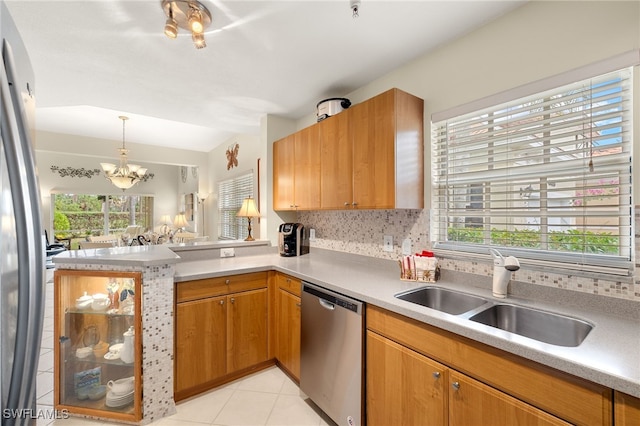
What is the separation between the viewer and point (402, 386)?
136 cm

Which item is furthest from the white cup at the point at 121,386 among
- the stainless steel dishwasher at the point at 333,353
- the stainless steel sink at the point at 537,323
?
the stainless steel sink at the point at 537,323

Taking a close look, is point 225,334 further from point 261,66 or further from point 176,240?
point 176,240

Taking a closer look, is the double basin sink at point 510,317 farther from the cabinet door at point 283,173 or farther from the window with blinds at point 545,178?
the cabinet door at point 283,173

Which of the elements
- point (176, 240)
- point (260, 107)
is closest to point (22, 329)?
point (260, 107)

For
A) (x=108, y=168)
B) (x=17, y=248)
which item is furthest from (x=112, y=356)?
(x=108, y=168)

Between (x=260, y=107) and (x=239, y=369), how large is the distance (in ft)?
7.97

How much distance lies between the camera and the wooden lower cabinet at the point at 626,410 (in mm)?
773

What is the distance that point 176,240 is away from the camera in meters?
5.42

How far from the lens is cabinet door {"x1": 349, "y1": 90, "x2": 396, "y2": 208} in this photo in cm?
180

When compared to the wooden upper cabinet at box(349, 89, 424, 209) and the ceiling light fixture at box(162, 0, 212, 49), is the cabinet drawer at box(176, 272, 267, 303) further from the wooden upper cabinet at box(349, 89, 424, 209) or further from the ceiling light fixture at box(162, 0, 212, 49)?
the ceiling light fixture at box(162, 0, 212, 49)

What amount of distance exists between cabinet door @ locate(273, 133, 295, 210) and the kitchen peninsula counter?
686mm

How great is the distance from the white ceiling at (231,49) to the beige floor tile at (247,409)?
8.06ft

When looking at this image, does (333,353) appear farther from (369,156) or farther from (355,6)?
(355,6)

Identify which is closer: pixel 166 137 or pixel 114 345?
pixel 114 345
